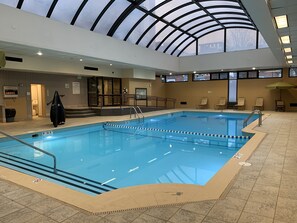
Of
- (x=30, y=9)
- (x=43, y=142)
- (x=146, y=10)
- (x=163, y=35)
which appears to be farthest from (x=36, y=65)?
(x=163, y=35)

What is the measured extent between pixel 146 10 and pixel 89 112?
5.75 m

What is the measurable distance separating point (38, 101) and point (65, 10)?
6227 millimetres

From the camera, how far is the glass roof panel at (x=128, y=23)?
407 inches

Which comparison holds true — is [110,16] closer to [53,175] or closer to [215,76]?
[53,175]

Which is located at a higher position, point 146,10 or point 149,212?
point 146,10

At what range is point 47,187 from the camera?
2.96 m

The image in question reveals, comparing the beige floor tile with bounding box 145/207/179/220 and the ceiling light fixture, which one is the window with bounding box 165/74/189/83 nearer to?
the ceiling light fixture

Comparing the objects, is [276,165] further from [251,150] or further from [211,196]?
[211,196]

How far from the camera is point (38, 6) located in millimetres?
7715

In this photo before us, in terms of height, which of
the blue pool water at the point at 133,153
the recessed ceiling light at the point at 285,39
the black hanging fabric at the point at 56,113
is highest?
the recessed ceiling light at the point at 285,39

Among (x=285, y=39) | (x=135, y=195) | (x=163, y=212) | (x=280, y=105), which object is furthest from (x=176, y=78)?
(x=163, y=212)

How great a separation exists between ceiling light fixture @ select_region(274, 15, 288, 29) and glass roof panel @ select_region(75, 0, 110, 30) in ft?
20.3

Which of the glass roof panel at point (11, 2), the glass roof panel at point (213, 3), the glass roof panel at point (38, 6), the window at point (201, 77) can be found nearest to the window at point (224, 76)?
the window at point (201, 77)

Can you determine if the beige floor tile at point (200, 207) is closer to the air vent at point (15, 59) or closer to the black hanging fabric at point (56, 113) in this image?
the black hanging fabric at point (56, 113)
